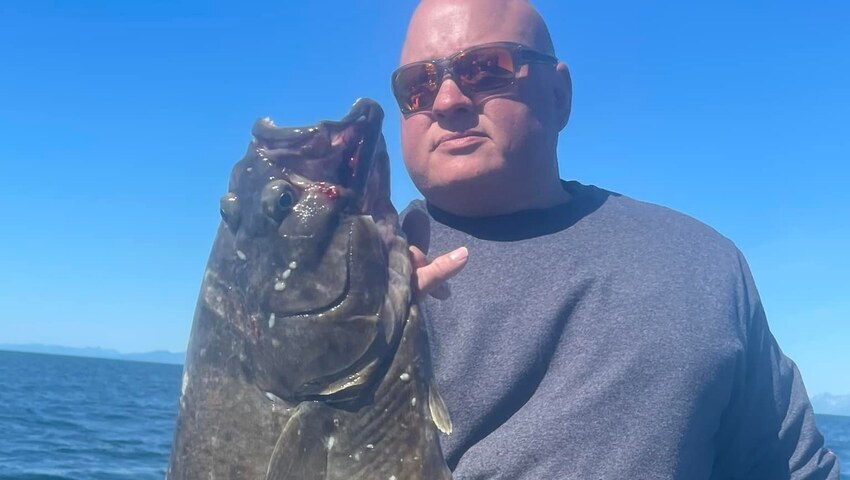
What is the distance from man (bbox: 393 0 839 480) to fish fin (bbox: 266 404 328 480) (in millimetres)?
581

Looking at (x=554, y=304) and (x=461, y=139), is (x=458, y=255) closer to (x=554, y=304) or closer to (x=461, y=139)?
(x=554, y=304)

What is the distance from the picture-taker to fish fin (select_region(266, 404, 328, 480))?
258 centimetres

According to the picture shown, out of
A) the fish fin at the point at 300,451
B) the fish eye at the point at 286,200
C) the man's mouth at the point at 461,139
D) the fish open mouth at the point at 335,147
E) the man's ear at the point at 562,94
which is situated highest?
the man's ear at the point at 562,94

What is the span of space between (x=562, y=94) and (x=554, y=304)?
1.19m

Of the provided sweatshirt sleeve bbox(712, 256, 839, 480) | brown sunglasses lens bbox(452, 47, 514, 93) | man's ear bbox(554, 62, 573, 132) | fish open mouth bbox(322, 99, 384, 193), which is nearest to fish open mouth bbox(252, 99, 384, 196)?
fish open mouth bbox(322, 99, 384, 193)

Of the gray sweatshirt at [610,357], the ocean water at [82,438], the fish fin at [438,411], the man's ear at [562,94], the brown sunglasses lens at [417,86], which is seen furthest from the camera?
the ocean water at [82,438]

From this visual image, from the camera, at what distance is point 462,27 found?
12.0ft

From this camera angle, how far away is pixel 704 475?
3.34 metres

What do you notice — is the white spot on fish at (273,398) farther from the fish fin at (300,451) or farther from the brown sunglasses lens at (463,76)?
the brown sunglasses lens at (463,76)

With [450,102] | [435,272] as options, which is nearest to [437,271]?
[435,272]

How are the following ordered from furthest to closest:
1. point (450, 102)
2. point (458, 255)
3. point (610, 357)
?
1. point (450, 102)
2. point (610, 357)
3. point (458, 255)

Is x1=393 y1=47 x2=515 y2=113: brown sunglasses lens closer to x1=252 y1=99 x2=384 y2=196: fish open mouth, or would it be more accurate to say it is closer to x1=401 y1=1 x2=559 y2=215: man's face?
x1=401 y1=1 x2=559 y2=215: man's face

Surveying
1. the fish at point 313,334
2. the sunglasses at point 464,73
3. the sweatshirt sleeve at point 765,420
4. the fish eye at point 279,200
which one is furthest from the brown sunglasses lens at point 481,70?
the sweatshirt sleeve at point 765,420

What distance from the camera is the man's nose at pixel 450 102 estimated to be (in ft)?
11.5
